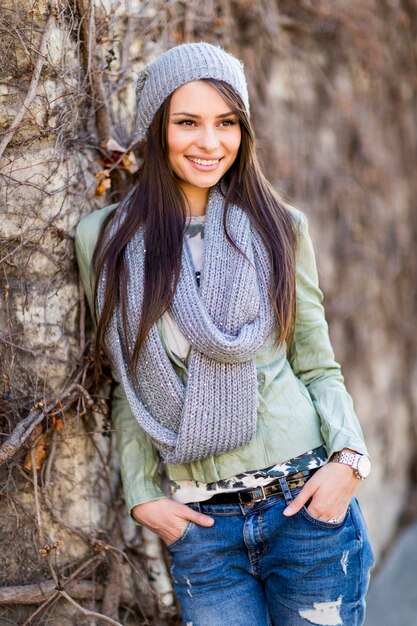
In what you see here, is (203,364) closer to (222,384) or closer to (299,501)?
(222,384)

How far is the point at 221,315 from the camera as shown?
206 centimetres

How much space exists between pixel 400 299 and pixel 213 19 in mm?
2391

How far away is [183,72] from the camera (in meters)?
2.10

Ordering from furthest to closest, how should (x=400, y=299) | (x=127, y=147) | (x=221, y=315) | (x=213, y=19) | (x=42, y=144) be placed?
(x=400, y=299), (x=213, y=19), (x=127, y=147), (x=42, y=144), (x=221, y=315)

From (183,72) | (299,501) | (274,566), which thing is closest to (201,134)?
(183,72)

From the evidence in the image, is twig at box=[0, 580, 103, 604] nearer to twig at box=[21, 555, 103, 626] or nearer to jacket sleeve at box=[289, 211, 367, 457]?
twig at box=[21, 555, 103, 626]

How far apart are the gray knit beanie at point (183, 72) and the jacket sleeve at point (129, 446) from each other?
0.38 metres

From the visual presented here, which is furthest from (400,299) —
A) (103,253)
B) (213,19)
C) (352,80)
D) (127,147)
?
(103,253)

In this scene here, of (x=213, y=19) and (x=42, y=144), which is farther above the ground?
(x=213, y=19)

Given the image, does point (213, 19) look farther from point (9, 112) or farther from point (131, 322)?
point (131, 322)

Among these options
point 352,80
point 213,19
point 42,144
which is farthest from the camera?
point 352,80

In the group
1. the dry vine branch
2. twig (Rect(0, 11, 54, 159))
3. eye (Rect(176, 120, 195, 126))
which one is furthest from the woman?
twig (Rect(0, 11, 54, 159))

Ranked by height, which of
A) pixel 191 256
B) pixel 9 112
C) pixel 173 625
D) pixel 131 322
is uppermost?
pixel 9 112

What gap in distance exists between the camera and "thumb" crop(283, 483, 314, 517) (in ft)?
6.70
